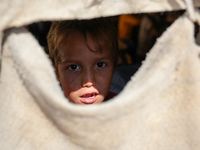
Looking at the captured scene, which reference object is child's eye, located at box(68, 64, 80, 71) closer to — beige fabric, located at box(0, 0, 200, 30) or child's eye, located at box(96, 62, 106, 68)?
child's eye, located at box(96, 62, 106, 68)

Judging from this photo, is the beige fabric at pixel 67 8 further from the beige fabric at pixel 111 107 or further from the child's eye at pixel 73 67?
the child's eye at pixel 73 67

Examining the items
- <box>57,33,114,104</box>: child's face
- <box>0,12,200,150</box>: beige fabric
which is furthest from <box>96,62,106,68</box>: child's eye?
<box>0,12,200,150</box>: beige fabric

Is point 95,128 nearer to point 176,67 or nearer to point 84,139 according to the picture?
point 84,139

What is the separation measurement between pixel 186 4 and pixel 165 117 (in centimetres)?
22

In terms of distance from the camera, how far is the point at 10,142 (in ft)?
1.42

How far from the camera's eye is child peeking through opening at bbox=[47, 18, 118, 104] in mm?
681

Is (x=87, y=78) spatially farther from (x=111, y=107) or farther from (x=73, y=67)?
(x=111, y=107)

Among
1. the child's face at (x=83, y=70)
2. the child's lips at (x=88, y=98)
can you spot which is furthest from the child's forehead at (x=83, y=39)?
the child's lips at (x=88, y=98)

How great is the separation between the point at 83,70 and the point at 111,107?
34 cm

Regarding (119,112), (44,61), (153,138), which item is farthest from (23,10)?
(153,138)

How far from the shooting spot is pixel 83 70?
0.69 m

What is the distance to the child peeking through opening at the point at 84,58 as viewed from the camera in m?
0.68

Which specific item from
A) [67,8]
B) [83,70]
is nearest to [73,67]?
[83,70]

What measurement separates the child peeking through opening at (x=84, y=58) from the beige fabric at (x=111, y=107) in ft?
0.92
